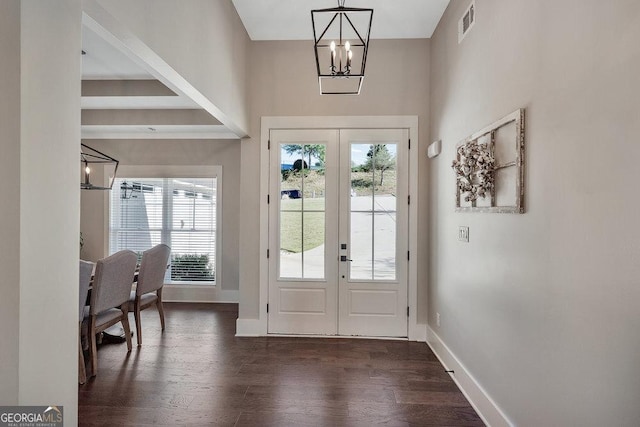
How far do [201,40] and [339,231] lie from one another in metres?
2.23

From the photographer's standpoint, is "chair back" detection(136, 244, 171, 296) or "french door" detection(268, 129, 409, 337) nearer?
"chair back" detection(136, 244, 171, 296)

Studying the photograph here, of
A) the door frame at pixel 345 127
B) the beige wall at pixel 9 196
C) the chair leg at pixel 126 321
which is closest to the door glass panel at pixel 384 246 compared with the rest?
the door frame at pixel 345 127

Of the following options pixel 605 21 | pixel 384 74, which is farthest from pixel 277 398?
pixel 384 74

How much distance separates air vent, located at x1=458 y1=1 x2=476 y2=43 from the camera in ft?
8.43

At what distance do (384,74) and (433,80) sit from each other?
0.53 meters

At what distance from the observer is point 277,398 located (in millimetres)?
2523

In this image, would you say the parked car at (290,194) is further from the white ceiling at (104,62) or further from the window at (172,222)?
the window at (172,222)

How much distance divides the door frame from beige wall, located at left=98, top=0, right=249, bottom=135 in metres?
0.42

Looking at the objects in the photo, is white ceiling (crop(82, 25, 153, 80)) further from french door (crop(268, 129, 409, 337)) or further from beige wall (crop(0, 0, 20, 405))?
beige wall (crop(0, 0, 20, 405))

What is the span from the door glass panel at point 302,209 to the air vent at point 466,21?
1.66 metres

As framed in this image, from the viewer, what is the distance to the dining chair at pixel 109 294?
289cm

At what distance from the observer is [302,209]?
149 inches

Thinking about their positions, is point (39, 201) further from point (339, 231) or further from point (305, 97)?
point (305, 97)

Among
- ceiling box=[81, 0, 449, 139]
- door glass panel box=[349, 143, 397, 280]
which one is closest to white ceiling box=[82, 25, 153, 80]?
ceiling box=[81, 0, 449, 139]
